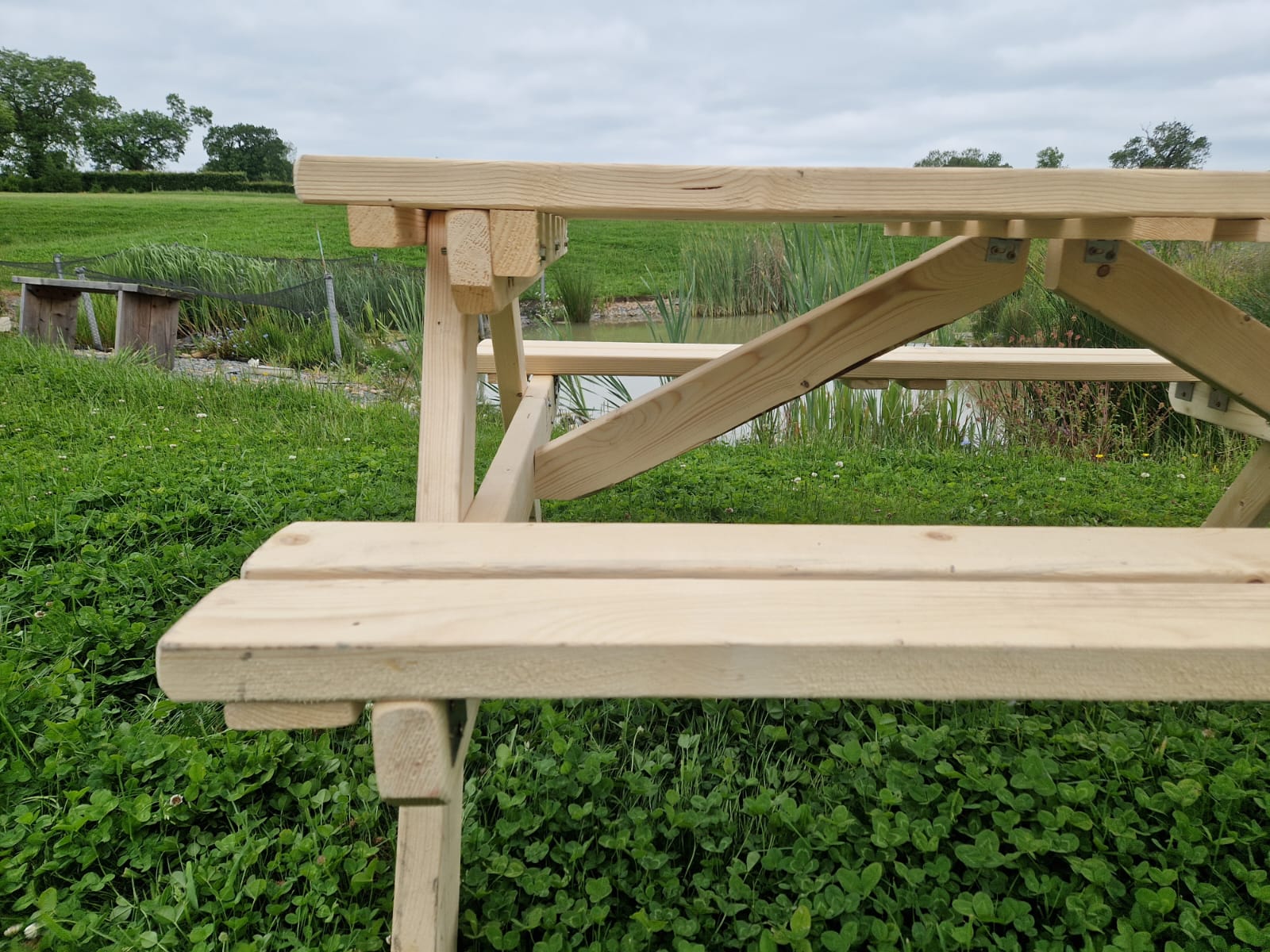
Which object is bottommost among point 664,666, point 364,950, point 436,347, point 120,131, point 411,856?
point 364,950

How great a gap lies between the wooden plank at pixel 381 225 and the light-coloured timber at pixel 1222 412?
1.89 meters

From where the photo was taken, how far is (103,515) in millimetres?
2508

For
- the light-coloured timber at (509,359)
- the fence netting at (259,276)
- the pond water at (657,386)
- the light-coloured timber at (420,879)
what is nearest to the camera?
the light-coloured timber at (420,879)

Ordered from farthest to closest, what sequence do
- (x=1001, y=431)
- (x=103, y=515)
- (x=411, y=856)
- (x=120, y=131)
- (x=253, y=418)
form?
1. (x=120, y=131)
2. (x=1001, y=431)
3. (x=253, y=418)
4. (x=103, y=515)
5. (x=411, y=856)

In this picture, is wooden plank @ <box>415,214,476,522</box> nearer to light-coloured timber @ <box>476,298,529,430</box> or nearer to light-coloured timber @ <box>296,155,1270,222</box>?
light-coloured timber @ <box>296,155,1270,222</box>

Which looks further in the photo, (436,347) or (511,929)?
(436,347)

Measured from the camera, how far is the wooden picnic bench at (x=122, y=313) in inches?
251

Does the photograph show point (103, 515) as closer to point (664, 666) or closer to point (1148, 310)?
point (664, 666)

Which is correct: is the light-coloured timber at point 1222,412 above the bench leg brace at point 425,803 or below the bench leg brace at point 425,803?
above

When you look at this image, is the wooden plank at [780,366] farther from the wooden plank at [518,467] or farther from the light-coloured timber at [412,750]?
the light-coloured timber at [412,750]

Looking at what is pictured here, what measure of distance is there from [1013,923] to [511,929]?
73cm

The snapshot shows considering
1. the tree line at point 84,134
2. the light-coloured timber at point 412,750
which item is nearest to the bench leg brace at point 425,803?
the light-coloured timber at point 412,750

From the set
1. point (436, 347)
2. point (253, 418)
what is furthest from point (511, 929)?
point (253, 418)

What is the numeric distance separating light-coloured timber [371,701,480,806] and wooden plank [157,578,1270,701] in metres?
0.02
